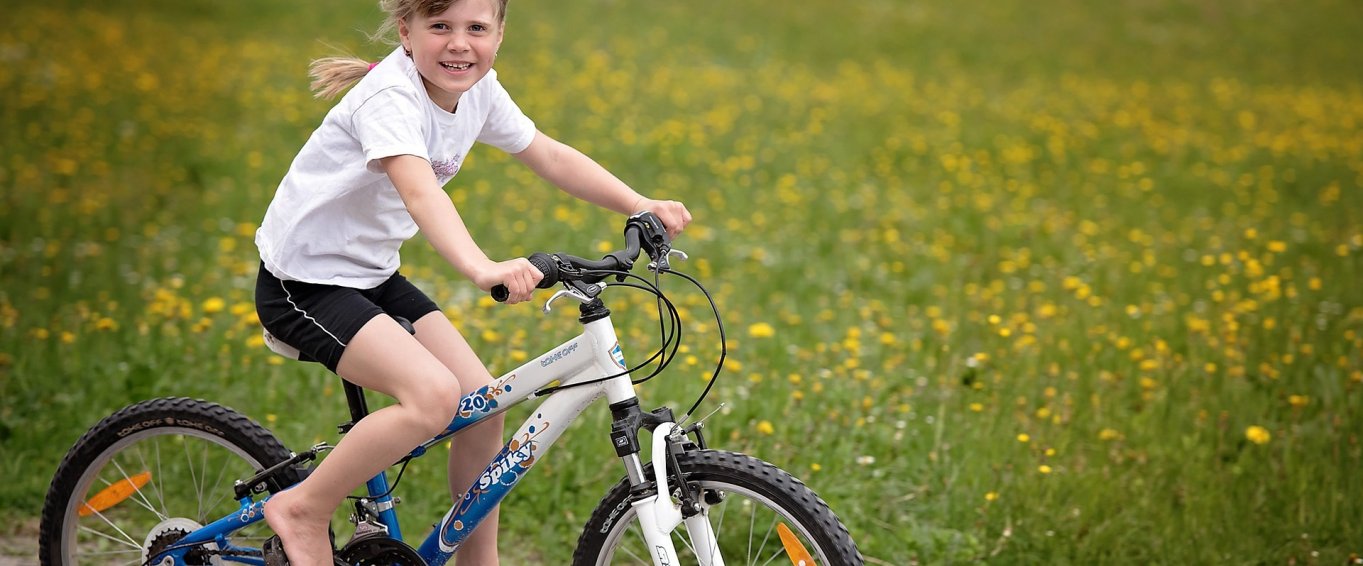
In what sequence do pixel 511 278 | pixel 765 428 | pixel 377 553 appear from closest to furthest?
pixel 511 278 < pixel 377 553 < pixel 765 428

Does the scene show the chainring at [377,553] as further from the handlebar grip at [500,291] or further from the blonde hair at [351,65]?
the blonde hair at [351,65]

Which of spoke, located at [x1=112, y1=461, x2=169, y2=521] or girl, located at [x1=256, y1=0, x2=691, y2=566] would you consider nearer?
girl, located at [x1=256, y1=0, x2=691, y2=566]

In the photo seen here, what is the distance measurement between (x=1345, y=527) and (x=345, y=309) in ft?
9.82

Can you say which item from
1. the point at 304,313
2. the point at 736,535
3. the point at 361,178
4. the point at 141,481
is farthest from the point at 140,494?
the point at 736,535

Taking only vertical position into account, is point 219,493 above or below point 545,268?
below

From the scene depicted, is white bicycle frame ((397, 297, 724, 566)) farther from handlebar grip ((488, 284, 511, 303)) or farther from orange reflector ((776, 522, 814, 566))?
handlebar grip ((488, 284, 511, 303))

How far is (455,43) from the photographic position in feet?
8.30

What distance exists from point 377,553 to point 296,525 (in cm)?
23

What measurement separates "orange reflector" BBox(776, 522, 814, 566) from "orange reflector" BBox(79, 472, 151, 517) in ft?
5.81

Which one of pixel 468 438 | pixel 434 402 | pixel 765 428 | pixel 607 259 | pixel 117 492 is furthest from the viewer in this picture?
pixel 765 428

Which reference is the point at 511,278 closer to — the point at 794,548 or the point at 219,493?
the point at 794,548

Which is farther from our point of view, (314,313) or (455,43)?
(314,313)

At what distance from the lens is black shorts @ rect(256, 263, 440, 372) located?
8.70 ft

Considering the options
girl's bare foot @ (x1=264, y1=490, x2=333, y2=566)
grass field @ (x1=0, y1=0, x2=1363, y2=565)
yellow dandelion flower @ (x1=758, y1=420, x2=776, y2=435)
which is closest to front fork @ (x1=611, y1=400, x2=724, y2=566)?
girl's bare foot @ (x1=264, y1=490, x2=333, y2=566)
